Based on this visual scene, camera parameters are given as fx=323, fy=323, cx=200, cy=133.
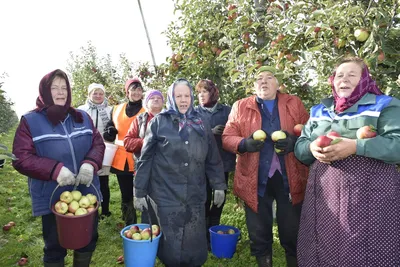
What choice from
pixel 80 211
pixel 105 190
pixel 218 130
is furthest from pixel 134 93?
pixel 80 211

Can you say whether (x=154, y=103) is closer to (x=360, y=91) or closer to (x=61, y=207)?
(x=61, y=207)

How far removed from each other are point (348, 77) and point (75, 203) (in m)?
1.90

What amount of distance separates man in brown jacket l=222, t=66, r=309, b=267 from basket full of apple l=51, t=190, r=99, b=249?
3.75 feet

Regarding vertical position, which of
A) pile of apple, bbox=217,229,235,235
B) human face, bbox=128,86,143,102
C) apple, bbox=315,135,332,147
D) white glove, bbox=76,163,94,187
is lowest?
pile of apple, bbox=217,229,235,235

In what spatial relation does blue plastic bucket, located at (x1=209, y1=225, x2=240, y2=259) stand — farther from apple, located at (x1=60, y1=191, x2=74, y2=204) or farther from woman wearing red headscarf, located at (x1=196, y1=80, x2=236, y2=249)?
apple, located at (x1=60, y1=191, x2=74, y2=204)

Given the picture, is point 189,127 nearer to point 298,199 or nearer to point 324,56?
point 298,199

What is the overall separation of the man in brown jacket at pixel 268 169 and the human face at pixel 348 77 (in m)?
0.58

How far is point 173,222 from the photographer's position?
2.37 meters

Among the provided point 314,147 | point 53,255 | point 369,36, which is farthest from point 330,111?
point 53,255

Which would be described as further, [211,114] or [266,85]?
[211,114]

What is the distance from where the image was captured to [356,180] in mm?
1821

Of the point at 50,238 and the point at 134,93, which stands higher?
the point at 134,93

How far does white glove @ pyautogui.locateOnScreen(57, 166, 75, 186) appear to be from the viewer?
210 centimetres

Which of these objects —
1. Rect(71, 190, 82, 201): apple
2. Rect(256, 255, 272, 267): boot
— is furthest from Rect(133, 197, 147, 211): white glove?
Rect(256, 255, 272, 267): boot
